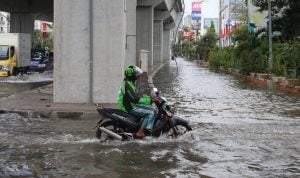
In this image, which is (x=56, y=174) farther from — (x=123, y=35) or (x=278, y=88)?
(x=278, y=88)

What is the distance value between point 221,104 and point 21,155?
1002 centimetres

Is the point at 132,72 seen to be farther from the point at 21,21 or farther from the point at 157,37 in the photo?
the point at 157,37

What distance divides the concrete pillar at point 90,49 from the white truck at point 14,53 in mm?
19755

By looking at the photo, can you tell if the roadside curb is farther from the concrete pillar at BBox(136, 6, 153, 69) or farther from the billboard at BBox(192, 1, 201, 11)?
the billboard at BBox(192, 1, 201, 11)

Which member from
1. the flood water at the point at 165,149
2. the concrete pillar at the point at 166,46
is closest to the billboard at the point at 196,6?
the concrete pillar at the point at 166,46

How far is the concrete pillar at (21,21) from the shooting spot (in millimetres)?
54094

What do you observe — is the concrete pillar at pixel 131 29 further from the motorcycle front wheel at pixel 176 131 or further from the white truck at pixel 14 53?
the motorcycle front wheel at pixel 176 131

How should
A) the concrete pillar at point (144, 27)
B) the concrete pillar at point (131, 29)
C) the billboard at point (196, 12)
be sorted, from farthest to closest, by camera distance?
the billboard at point (196, 12) < the concrete pillar at point (144, 27) < the concrete pillar at point (131, 29)

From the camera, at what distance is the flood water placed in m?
8.22

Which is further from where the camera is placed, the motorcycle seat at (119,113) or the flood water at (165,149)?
the motorcycle seat at (119,113)

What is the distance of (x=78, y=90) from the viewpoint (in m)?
16.6

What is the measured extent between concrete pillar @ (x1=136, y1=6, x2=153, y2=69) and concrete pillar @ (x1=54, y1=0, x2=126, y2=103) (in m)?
26.3

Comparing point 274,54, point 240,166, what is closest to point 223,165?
point 240,166

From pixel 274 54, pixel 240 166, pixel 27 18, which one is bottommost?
pixel 240 166
